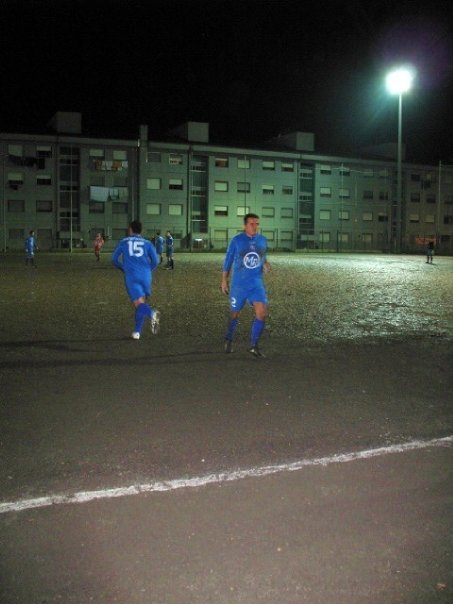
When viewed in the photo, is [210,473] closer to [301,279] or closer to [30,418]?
[30,418]

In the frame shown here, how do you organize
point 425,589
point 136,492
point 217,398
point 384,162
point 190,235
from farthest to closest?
point 384,162 < point 190,235 < point 217,398 < point 136,492 < point 425,589

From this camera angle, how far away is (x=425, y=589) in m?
2.88

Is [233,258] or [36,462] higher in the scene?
[233,258]

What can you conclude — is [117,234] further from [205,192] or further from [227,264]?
[227,264]

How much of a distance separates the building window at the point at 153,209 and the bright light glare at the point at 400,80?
3646 centimetres

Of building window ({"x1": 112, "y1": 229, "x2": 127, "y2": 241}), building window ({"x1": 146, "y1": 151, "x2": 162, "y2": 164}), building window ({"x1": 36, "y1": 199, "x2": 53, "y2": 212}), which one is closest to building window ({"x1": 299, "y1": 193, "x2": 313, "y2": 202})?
building window ({"x1": 146, "y1": 151, "x2": 162, "y2": 164})

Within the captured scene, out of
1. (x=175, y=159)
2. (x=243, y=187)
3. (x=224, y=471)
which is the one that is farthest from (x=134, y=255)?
(x=243, y=187)

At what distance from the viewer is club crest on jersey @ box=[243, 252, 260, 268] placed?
809cm

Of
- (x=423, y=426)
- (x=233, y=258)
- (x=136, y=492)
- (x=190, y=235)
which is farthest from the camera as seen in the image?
(x=190, y=235)

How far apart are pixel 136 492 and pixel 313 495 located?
1086 millimetres

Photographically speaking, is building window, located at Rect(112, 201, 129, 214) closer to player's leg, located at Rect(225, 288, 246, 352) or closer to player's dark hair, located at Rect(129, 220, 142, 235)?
player's dark hair, located at Rect(129, 220, 142, 235)

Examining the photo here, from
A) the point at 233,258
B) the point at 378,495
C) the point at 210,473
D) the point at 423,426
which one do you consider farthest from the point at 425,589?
the point at 233,258

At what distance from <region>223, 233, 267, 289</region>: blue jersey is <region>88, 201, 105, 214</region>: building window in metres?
63.1

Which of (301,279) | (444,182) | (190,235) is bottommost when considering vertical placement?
(301,279)
